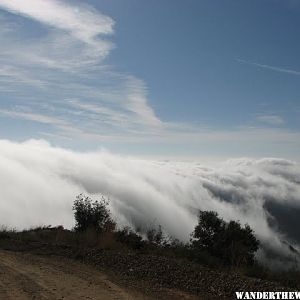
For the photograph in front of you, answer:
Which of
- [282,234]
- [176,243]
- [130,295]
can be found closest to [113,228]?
[176,243]

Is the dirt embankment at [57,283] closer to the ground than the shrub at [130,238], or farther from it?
closer to the ground

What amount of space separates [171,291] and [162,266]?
2.05 m

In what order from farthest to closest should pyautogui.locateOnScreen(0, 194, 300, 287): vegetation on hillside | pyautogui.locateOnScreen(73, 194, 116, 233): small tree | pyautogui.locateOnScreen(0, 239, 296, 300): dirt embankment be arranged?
1. pyautogui.locateOnScreen(73, 194, 116, 233): small tree
2. pyautogui.locateOnScreen(0, 194, 300, 287): vegetation on hillside
3. pyautogui.locateOnScreen(0, 239, 296, 300): dirt embankment

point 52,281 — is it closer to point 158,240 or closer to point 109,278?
point 109,278

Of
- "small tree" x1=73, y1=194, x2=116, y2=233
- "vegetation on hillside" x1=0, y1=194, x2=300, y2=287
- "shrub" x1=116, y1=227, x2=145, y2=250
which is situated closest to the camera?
"vegetation on hillside" x1=0, y1=194, x2=300, y2=287

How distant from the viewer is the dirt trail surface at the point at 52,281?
31.3 feet

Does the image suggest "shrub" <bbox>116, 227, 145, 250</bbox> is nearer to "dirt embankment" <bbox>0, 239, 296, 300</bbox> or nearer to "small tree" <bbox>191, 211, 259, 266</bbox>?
"dirt embankment" <bbox>0, 239, 296, 300</bbox>

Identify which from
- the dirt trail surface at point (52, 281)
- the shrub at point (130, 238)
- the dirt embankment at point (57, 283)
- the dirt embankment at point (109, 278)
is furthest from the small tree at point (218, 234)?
the dirt embankment at point (57, 283)

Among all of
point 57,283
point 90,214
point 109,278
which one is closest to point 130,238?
point 90,214

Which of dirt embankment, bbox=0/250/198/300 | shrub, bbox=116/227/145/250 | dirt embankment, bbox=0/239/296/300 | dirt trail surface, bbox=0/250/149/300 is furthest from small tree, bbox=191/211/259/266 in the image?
dirt embankment, bbox=0/250/198/300

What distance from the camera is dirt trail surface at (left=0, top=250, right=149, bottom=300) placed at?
953cm

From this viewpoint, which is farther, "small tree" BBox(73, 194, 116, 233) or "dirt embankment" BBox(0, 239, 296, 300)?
Result: "small tree" BBox(73, 194, 116, 233)

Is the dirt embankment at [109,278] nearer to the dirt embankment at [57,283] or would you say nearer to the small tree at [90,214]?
the dirt embankment at [57,283]

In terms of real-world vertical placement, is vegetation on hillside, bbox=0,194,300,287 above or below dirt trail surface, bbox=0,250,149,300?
above
